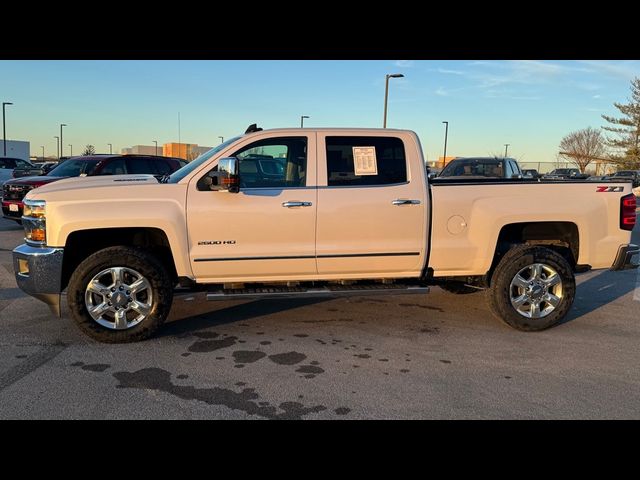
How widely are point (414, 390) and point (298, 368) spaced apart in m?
1.00

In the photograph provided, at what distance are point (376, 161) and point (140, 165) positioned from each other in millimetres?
8354

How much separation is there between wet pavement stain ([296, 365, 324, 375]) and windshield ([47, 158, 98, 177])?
30.3ft

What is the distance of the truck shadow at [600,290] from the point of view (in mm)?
6129

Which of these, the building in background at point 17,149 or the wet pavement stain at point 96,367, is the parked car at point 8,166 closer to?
the wet pavement stain at point 96,367

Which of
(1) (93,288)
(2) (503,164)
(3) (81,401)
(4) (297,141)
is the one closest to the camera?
(3) (81,401)

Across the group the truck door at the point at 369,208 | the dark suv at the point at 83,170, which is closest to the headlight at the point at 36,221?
the truck door at the point at 369,208

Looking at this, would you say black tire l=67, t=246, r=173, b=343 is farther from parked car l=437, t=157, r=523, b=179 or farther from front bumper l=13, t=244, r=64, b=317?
parked car l=437, t=157, r=523, b=179

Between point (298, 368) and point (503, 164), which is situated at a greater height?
point (503, 164)

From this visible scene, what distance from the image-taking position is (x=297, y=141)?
496 cm

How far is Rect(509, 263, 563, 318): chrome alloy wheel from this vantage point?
518 centimetres

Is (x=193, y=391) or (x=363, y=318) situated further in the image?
(x=363, y=318)

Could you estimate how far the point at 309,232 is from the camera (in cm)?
482
